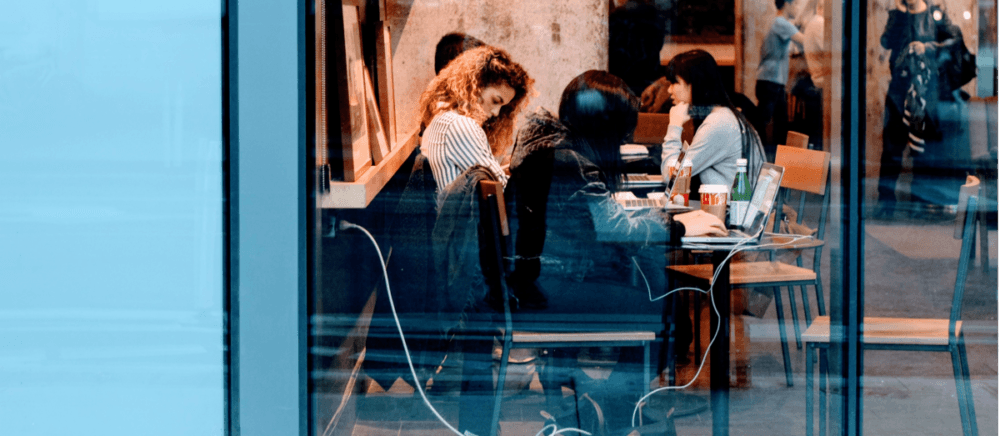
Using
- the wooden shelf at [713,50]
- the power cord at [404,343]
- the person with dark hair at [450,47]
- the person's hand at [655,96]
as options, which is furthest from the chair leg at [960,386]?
the wooden shelf at [713,50]

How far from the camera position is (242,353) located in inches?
70.3

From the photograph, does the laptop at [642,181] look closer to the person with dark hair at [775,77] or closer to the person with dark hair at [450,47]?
the person with dark hair at [775,77]

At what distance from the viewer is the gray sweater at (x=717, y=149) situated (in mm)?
3607

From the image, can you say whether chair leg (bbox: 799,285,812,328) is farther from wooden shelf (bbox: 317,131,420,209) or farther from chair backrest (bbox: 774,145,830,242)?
wooden shelf (bbox: 317,131,420,209)

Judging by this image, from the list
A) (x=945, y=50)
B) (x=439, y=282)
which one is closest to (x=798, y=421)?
(x=439, y=282)

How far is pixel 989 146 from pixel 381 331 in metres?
1.79

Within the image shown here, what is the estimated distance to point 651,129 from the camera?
13.6 feet

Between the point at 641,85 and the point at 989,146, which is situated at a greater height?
the point at 641,85

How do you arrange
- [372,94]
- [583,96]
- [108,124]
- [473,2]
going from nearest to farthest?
[108,124], [583,96], [372,94], [473,2]

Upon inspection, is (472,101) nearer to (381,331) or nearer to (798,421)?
(381,331)

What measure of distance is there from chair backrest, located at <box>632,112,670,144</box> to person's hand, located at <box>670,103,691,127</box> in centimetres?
6

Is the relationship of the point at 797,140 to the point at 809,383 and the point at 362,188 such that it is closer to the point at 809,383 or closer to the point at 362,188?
the point at 809,383

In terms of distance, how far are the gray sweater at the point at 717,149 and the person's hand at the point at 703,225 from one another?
0.90m

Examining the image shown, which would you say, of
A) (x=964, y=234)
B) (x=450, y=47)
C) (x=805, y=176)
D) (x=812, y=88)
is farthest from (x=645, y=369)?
(x=812, y=88)
